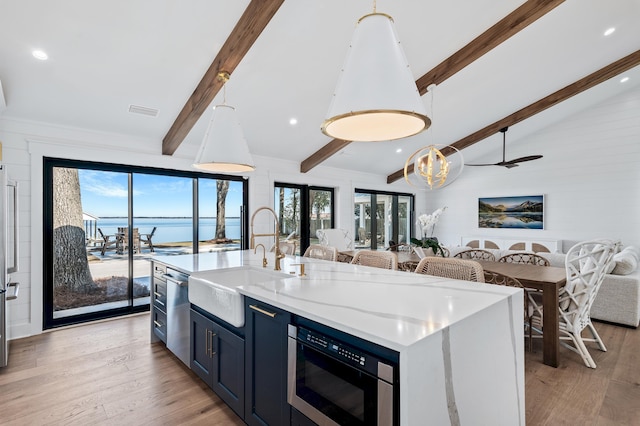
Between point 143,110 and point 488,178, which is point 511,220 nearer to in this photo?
point 488,178

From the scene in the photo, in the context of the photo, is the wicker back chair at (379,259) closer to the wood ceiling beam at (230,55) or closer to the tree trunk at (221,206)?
the wood ceiling beam at (230,55)

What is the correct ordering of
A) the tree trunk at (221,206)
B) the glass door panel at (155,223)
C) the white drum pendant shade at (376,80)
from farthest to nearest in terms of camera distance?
the tree trunk at (221,206) → the glass door panel at (155,223) → the white drum pendant shade at (376,80)

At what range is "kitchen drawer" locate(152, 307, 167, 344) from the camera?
297 centimetres

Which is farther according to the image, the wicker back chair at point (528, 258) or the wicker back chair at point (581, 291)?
the wicker back chair at point (528, 258)

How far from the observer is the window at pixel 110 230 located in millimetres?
3846

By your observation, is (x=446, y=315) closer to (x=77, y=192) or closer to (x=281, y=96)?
(x=281, y=96)

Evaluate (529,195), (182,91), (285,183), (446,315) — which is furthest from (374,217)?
(446,315)

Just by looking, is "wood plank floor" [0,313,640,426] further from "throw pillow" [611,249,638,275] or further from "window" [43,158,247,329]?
"throw pillow" [611,249,638,275]

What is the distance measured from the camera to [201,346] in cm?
233

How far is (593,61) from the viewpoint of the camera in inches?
186

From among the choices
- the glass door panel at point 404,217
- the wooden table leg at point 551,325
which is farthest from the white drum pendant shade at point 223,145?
the glass door panel at point 404,217

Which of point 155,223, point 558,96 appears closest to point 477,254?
point 558,96

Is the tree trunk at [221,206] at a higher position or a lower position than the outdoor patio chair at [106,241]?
higher

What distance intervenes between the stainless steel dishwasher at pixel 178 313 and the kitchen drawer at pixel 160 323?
0.15 m
